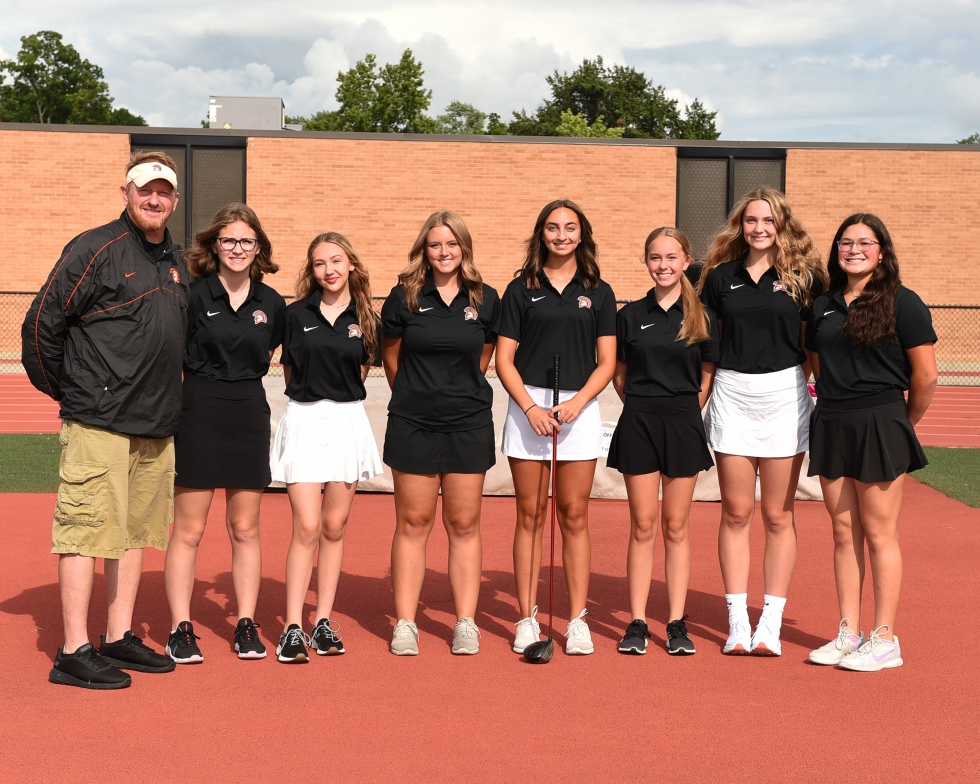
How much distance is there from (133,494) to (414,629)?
1560 millimetres

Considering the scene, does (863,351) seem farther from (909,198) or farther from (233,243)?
(909,198)

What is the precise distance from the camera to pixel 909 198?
26.6 meters

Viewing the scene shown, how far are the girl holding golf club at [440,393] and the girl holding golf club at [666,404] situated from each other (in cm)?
73

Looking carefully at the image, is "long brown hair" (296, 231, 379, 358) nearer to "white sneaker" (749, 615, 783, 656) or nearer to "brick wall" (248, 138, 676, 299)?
"white sneaker" (749, 615, 783, 656)

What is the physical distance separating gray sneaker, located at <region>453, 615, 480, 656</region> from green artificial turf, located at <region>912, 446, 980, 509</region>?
20.5 ft

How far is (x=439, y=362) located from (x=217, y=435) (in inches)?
45.3

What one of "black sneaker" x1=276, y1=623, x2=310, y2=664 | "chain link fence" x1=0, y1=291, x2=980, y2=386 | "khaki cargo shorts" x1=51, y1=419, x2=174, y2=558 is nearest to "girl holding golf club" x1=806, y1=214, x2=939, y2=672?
"black sneaker" x1=276, y1=623, x2=310, y2=664

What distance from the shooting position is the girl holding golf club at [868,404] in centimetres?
504

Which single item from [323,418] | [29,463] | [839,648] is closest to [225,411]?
[323,418]

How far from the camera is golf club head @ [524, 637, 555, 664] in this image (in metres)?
5.19

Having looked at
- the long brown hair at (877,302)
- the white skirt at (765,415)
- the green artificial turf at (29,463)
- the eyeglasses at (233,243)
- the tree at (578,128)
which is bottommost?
the green artificial turf at (29,463)

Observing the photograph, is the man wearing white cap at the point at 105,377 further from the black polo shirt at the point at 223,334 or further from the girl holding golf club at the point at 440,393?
the girl holding golf club at the point at 440,393

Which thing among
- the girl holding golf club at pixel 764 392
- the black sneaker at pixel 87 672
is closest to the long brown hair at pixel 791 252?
the girl holding golf club at pixel 764 392

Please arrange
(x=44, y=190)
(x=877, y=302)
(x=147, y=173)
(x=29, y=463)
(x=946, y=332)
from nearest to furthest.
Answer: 1. (x=147, y=173)
2. (x=877, y=302)
3. (x=29, y=463)
4. (x=44, y=190)
5. (x=946, y=332)
